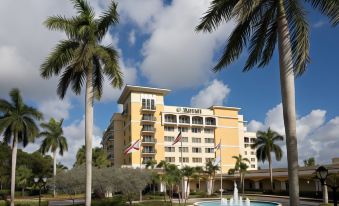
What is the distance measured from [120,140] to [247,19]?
8798 centimetres

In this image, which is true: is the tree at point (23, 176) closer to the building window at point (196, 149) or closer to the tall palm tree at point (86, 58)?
the building window at point (196, 149)

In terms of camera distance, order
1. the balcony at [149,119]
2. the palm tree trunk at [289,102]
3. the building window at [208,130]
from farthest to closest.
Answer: the building window at [208,130] < the balcony at [149,119] < the palm tree trunk at [289,102]

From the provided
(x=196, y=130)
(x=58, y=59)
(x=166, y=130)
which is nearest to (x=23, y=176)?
(x=166, y=130)

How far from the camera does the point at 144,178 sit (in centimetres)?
4141

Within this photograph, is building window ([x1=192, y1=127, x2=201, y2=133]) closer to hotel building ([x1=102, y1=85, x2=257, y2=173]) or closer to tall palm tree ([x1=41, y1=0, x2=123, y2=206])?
hotel building ([x1=102, y1=85, x2=257, y2=173])

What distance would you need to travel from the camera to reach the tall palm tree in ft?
67.2

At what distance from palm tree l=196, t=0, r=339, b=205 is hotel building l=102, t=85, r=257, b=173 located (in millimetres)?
71614

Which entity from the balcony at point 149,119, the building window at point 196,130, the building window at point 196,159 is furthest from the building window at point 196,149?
the balcony at point 149,119

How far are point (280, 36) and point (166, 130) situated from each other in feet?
269

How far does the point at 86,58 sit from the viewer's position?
20.4m

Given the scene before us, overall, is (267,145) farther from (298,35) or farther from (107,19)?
(298,35)

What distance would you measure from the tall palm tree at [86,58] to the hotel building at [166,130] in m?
63.0

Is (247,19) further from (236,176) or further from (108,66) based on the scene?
(236,176)

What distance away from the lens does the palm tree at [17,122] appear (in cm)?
4459
